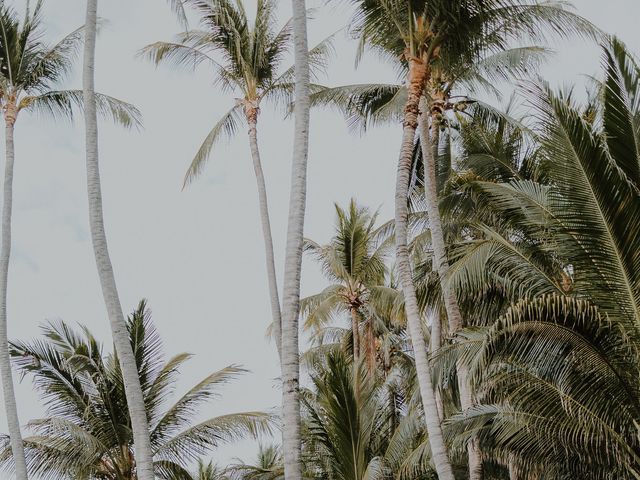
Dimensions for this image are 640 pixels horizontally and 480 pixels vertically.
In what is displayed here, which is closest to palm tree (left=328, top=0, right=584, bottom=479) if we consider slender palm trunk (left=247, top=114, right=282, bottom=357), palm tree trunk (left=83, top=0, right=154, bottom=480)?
palm tree trunk (left=83, top=0, right=154, bottom=480)

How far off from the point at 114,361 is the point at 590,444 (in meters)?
9.94

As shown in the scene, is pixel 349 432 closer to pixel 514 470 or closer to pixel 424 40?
pixel 514 470

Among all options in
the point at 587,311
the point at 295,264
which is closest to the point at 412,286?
the point at 587,311

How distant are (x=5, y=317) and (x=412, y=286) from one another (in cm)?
824

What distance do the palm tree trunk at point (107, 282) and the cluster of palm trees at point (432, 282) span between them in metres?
0.03

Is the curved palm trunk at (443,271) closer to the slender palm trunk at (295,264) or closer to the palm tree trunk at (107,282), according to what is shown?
the slender palm trunk at (295,264)

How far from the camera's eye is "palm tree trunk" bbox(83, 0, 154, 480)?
915cm

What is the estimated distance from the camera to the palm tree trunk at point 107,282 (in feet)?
30.0

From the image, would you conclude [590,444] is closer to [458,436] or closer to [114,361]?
[458,436]

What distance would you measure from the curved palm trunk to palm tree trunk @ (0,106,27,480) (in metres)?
7.66

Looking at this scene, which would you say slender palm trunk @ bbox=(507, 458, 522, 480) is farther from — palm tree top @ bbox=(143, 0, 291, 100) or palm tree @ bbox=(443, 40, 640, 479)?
palm tree top @ bbox=(143, 0, 291, 100)

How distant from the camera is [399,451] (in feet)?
47.1

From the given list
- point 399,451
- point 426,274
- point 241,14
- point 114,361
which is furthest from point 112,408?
point 241,14

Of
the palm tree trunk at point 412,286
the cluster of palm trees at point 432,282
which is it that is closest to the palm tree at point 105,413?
the cluster of palm trees at point 432,282
